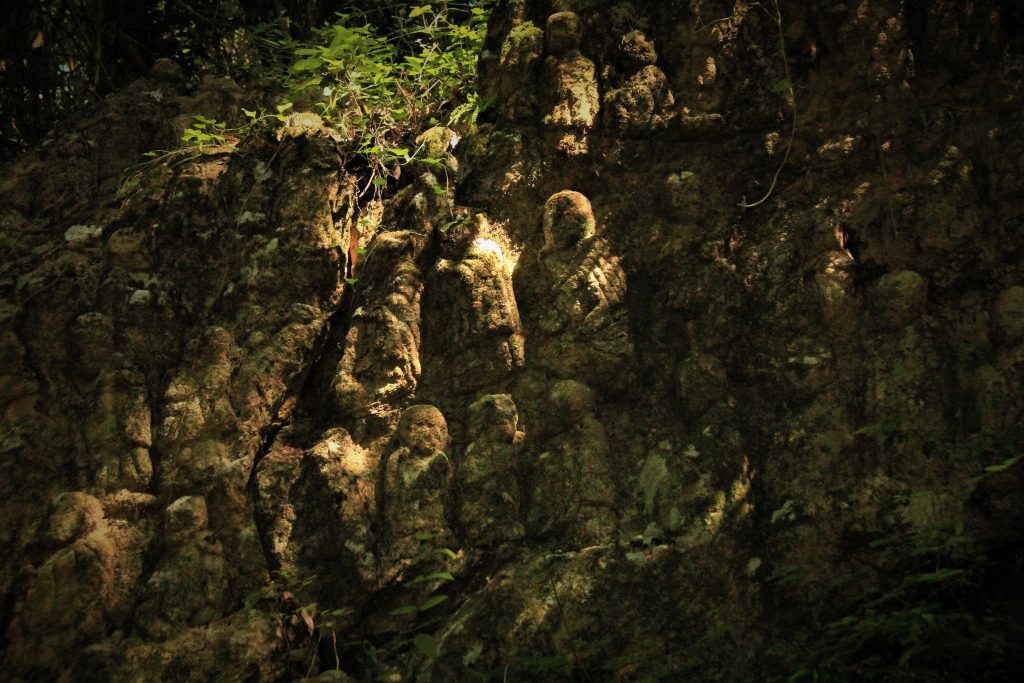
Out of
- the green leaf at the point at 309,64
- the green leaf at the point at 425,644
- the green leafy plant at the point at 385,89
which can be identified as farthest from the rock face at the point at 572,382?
the green leaf at the point at 309,64

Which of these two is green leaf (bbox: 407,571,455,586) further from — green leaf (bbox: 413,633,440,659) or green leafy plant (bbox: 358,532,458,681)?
green leaf (bbox: 413,633,440,659)

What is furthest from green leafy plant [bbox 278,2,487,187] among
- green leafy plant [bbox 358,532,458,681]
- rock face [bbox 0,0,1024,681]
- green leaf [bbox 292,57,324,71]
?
green leafy plant [bbox 358,532,458,681]

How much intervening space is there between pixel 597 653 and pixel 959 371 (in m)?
1.76

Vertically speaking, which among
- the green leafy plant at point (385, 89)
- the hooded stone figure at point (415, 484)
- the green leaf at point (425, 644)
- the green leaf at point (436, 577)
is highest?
the green leafy plant at point (385, 89)

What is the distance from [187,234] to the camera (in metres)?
3.66

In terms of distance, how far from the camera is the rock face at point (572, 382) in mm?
2711

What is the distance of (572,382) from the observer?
3199 millimetres

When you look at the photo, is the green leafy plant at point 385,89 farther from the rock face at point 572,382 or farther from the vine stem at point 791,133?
the vine stem at point 791,133

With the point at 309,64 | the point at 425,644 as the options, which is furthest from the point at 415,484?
the point at 309,64

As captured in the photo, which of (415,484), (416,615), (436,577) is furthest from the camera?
(415,484)

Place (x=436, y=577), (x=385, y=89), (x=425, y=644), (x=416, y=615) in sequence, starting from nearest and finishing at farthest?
(x=425, y=644), (x=436, y=577), (x=416, y=615), (x=385, y=89)

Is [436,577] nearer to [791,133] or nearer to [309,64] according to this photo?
[791,133]

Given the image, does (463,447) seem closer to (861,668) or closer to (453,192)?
(453,192)

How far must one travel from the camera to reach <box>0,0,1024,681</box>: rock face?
271cm
